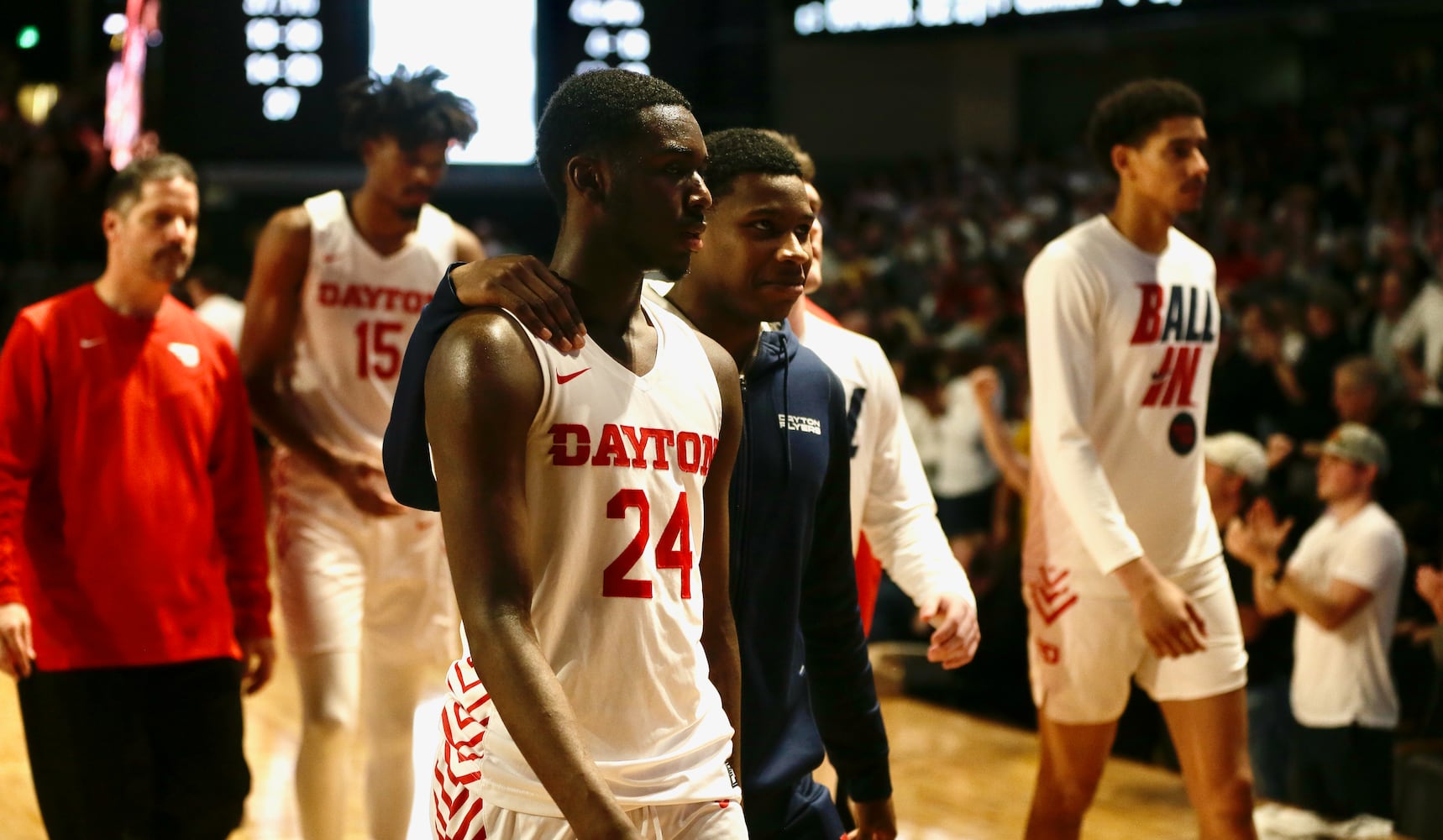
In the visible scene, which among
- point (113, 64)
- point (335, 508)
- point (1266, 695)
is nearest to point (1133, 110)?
Result: point (335, 508)

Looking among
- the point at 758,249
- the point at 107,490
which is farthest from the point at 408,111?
the point at 758,249

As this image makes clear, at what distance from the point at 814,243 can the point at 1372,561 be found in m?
3.03

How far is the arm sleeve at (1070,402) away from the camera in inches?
138

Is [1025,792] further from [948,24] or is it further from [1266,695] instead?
[948,24]

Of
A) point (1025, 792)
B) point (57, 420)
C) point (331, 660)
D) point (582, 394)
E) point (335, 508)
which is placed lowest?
point (1025, 792)

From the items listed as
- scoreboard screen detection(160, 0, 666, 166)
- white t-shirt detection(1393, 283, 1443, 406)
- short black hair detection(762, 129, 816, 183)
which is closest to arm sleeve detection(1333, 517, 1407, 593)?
short black hair detection(762, 129, 816, 183)

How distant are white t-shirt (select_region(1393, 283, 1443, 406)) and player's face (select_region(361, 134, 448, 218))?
5.98 m

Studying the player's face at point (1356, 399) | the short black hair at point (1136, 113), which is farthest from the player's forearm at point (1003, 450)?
the player's face at point (1356, 399)

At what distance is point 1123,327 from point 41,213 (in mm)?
12802

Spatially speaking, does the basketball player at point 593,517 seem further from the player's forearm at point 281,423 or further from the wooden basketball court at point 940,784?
the wooden basketball court at point 940,784

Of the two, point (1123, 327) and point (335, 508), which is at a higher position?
point (1123, 327)

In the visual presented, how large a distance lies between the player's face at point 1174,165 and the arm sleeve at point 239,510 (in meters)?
2.16

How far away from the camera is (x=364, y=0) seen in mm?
11242

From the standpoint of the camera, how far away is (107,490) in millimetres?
3426
